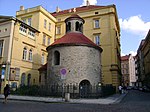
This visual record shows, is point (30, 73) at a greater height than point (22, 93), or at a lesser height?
greater

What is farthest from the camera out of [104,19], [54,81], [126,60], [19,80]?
[126,60]

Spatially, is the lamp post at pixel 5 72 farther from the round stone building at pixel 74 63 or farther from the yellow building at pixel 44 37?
the round stone building at pixel 74 63

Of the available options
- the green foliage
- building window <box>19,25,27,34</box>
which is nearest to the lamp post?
the green foliage

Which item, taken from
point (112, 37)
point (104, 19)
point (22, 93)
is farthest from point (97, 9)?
point (22, 93)

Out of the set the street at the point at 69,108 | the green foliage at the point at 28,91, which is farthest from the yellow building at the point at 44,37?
the street at the point at 69,108

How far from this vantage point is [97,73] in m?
25.4

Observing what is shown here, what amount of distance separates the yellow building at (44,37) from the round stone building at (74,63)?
23.1 feet

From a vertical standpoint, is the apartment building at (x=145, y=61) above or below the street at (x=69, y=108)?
above

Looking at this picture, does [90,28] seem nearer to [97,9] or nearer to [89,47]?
[97,9]

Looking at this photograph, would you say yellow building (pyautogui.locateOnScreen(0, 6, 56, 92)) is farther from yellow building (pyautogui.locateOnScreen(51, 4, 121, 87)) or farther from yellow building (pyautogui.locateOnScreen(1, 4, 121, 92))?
yellow building (pyautogui.locateOnScreen(51, 4, 121, 87))

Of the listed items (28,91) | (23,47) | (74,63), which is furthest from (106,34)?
(28,91)

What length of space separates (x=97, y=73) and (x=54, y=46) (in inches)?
267

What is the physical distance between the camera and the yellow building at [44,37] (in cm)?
3005

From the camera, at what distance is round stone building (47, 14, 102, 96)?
78.1 feet
